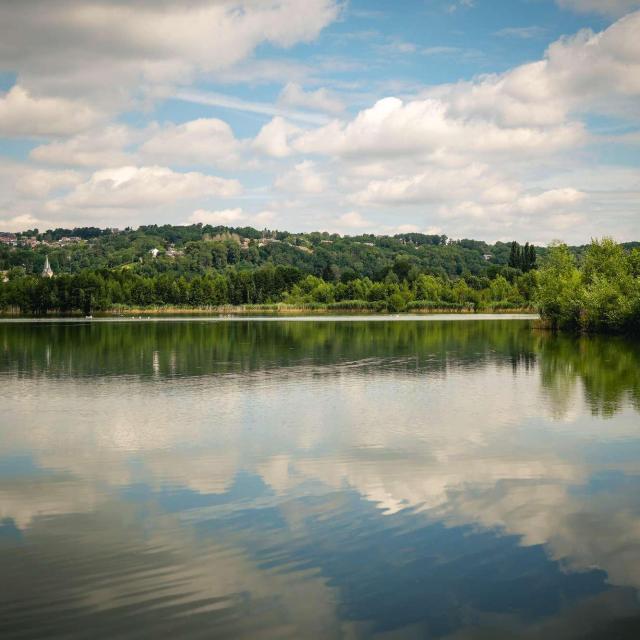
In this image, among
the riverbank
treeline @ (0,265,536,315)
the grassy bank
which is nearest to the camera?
the riverbank

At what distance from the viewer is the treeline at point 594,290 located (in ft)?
231

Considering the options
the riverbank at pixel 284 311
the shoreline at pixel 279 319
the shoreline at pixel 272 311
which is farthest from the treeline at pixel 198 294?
the shoreline at pixel 279 319

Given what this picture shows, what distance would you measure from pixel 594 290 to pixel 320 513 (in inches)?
2700

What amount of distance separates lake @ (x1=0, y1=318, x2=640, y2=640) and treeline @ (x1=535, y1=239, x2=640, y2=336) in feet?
138

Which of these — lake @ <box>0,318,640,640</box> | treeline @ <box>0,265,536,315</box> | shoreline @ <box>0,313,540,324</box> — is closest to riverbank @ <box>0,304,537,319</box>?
treeline @ <box>0,265,536,315</box>

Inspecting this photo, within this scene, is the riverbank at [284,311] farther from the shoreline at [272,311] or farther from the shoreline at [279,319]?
the shoreline at [279,319]

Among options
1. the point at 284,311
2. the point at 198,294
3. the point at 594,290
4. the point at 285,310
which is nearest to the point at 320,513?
the point at 594,290

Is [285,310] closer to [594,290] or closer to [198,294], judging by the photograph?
[198,294]

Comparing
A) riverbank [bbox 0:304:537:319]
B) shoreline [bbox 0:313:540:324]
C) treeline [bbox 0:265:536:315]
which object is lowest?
shoreline [bbox 0:313:540:324]

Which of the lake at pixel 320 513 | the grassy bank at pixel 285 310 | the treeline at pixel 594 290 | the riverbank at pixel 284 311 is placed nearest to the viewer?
the lake at pixel 320 513

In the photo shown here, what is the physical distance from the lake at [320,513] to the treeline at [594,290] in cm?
4221

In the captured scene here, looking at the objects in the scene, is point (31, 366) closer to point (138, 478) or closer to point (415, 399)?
point (415, 399)

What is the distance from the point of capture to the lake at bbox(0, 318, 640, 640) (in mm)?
10211

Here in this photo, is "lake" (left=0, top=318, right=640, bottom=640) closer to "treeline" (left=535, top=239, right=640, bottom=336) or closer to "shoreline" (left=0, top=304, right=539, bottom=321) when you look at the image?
"treeline" (left=535, top=239, right=640, bottom=336)
